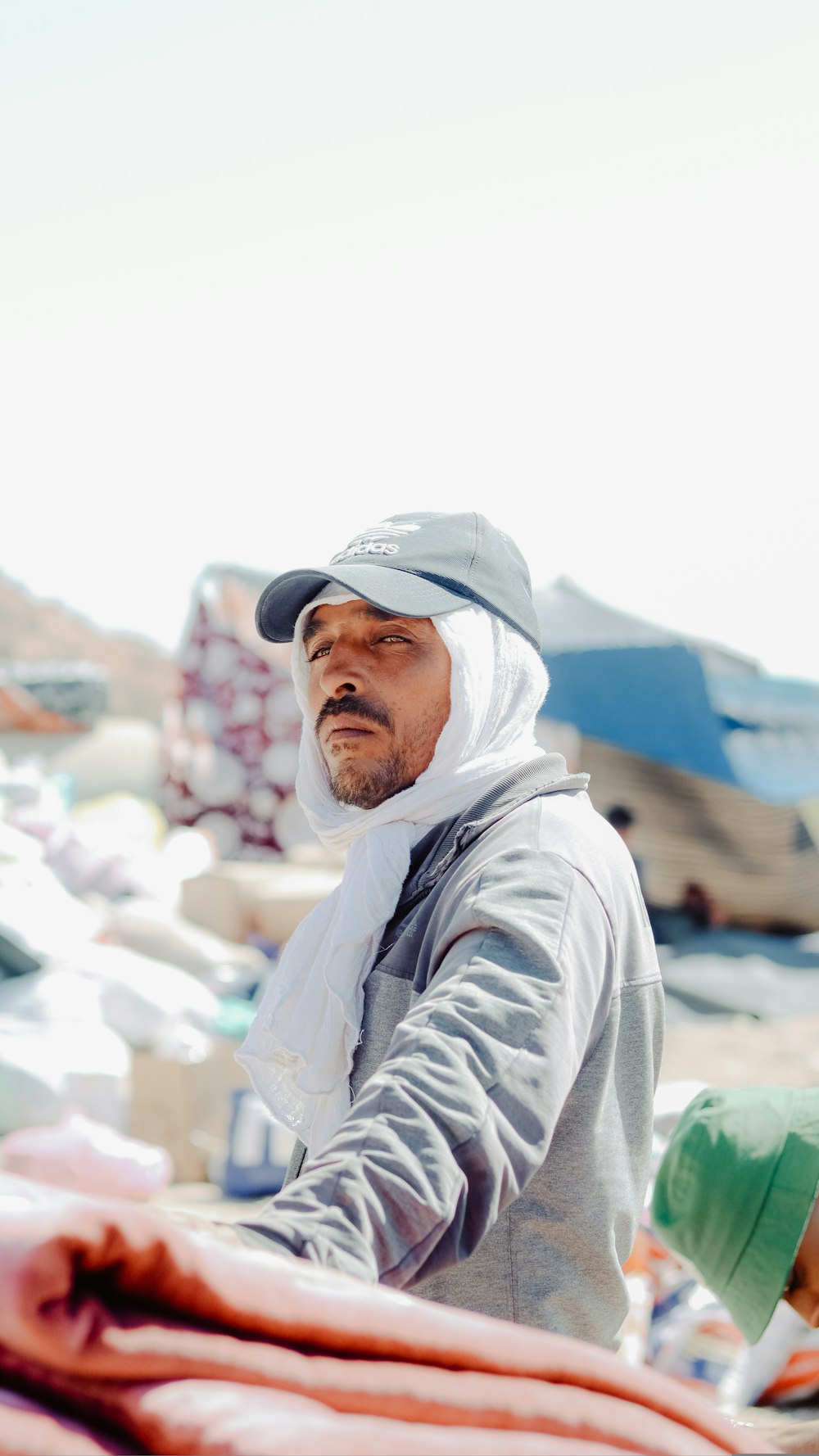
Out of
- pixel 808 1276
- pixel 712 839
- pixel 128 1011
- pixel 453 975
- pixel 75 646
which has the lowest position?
pixel 75 646

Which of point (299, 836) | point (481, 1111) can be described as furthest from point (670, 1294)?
point (299, 836)

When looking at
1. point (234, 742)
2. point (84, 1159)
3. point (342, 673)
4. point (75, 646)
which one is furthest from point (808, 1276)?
point (75, 646)

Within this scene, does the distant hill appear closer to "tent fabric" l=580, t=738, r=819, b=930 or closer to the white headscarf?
"tent fabric" l=580, t=738, r=819, b=930

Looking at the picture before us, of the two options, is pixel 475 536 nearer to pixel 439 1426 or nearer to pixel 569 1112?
pixel 569 1112

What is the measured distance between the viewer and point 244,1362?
0.58 meters

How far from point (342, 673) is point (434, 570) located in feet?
0.56

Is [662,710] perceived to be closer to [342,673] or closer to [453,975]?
[342,673]

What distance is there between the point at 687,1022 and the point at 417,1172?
6288 millimetres

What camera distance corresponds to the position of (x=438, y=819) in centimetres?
134

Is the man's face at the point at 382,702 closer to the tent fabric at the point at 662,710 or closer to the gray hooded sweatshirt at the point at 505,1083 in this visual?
the gray hooded sweatshirt at the point at 505,1083

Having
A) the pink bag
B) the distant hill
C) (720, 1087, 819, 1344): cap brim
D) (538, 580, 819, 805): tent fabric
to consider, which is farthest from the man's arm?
the distant hill

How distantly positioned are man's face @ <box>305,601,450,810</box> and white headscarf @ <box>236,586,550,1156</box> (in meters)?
0.03

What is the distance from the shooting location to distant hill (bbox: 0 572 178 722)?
2147cm

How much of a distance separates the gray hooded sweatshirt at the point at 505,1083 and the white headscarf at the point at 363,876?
1.1 inches
